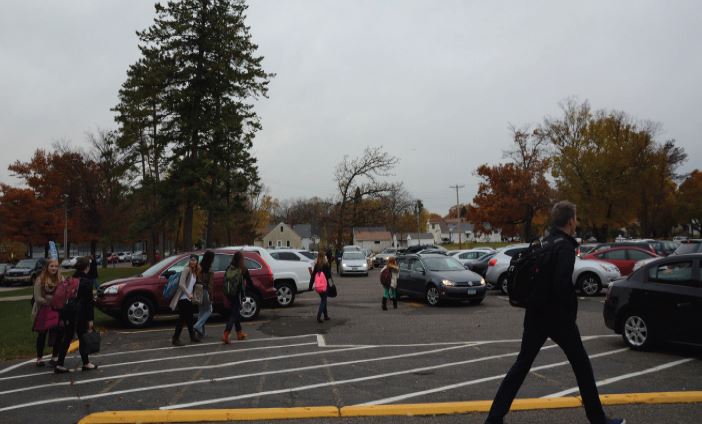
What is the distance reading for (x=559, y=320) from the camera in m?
4.51

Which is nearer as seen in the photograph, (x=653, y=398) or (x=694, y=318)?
(x=653, y=398)

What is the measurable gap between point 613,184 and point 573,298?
147ft

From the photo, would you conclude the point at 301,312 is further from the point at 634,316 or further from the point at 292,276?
the point at 634,316

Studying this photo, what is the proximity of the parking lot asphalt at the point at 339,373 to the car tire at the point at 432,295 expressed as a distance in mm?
3699

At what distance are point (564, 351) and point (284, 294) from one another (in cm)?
1219

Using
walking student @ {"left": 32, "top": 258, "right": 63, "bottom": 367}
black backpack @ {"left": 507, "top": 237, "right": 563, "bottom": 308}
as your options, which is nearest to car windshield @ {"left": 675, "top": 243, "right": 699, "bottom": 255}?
black backpack @ {"left": 507, "top": 237, "right": 563, "bottom": 308}

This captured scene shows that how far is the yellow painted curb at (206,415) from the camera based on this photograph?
5.49 m

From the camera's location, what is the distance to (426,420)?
17.6 feet

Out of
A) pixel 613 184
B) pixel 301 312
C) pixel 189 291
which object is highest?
pixel 613 184

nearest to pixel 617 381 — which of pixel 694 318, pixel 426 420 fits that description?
pixel 694 318

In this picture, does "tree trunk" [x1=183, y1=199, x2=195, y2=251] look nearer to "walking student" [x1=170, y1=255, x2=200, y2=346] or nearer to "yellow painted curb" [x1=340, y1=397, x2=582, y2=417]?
"walking student" [x1=170, y1=255, x2=200, y2=346]

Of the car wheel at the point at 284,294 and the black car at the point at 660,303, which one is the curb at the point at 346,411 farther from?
the car wheel at the point at 284,294

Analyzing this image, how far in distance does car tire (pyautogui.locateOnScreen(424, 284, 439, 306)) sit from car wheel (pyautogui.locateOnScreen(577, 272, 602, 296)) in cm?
489

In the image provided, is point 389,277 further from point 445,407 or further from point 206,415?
point 206,415
